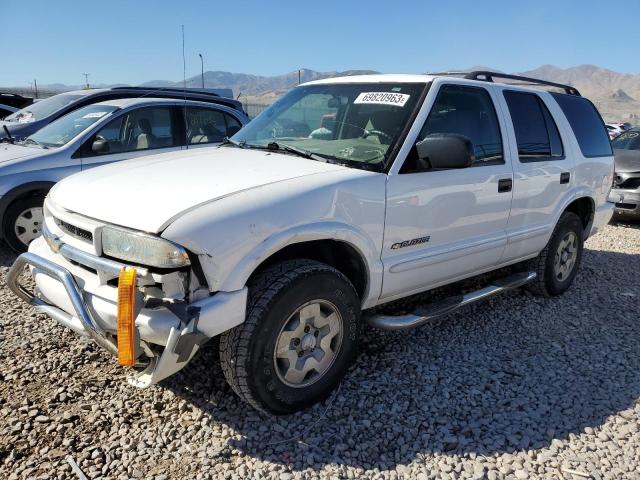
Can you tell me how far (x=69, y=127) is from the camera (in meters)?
6.01

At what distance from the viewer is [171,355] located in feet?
7.13

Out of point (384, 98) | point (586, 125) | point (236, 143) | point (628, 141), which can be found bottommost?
point (628, 141)

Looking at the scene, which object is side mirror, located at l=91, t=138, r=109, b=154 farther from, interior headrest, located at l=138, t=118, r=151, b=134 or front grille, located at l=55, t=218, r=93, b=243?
front grille, located at l=55, t=218, r=93, b=243

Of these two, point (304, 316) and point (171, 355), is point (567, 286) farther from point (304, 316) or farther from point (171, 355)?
point (171, 355)

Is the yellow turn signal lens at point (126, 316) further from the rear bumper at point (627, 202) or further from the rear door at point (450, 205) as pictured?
the rear bumper at point (627, 202)

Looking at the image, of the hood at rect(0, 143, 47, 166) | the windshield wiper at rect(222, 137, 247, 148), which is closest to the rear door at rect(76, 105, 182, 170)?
the hood at rect(0, 143, 47, 166)

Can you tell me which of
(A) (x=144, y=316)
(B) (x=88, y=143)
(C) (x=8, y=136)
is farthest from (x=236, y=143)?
(C) (x=8, y=136)

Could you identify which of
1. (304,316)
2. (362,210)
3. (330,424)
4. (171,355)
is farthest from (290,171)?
(330,424)

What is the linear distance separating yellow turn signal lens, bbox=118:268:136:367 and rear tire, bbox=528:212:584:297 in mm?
3669

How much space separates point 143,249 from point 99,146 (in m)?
4.06

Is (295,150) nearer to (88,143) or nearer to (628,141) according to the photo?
(88,143)

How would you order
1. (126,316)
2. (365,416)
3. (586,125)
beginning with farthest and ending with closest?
(586,125) < (365,416) < (126,316)

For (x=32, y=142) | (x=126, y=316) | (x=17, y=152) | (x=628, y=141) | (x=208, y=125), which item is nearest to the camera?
(x=126, y=316)

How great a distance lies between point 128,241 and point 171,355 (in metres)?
0.56
